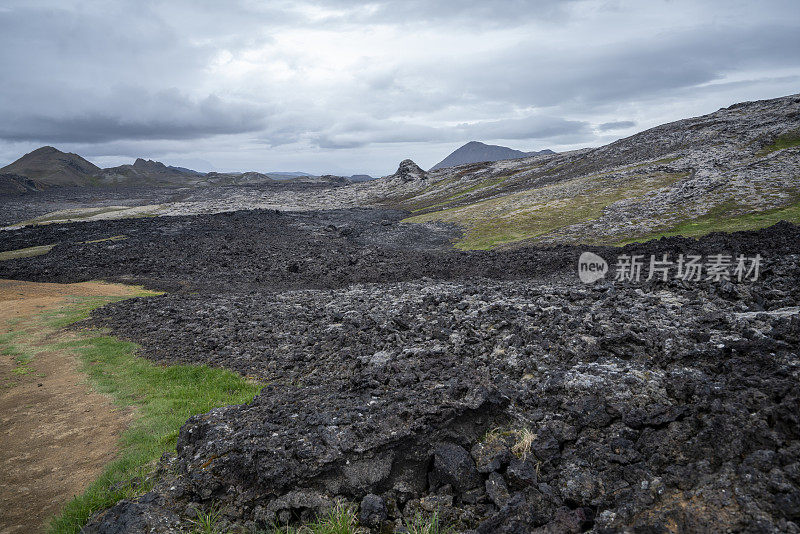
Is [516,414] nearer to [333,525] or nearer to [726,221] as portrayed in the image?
[333,525]

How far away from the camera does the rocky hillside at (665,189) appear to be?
4528 centimetres

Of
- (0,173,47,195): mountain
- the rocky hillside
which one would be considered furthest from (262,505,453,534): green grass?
(0,173,47,195): mountain

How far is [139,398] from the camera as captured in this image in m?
17.0

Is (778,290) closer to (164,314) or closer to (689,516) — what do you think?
(689,516)

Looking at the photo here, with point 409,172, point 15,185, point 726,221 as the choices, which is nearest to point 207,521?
point 726,221

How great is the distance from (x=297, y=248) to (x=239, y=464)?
1773 inches

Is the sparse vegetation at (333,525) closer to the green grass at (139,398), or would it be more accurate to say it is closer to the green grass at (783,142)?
the green grass at (139,398)

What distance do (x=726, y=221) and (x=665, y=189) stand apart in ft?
55.5

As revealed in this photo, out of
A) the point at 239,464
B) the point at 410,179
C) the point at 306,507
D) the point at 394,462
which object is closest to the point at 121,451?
the point at 239,464

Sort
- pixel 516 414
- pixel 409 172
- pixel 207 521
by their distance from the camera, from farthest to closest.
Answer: pixel 409 172, pixel 516 414, pixel 207 521

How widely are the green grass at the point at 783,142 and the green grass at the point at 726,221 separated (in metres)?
25.1

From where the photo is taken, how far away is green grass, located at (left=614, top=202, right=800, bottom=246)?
37.3 m

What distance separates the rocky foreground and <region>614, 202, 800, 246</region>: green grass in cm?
1646

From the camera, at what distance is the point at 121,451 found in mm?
12867
